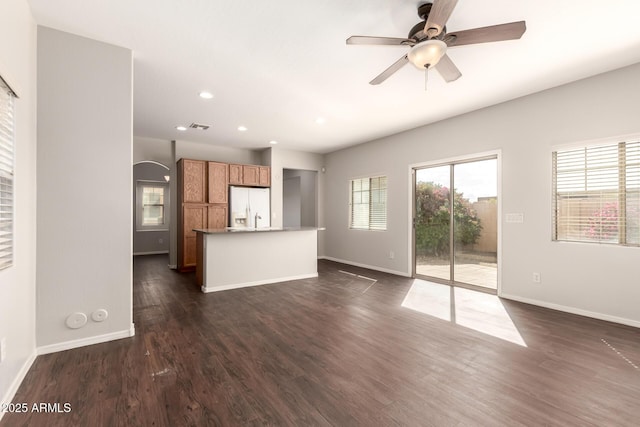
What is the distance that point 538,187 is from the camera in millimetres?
3840

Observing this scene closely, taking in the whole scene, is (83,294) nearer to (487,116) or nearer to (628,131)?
(487,116)

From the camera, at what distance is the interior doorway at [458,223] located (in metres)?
4.49

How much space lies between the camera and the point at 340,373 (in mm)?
2211

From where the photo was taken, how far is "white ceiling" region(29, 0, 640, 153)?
2275mm

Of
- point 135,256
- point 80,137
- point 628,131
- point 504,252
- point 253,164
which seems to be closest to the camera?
point 80,137

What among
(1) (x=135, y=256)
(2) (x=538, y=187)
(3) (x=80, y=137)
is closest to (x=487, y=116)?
(2) (x=538, y=187)

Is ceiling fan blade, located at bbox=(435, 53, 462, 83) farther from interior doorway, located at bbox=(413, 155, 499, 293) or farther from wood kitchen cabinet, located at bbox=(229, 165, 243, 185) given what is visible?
wood kitchen cabinet, located at bbox=(229, 165, 243, 185)

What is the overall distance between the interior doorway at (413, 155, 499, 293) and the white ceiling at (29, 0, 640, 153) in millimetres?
1032

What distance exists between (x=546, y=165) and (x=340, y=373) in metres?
3.67

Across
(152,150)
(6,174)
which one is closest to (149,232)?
(152,150)

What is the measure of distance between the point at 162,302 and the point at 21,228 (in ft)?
7.11

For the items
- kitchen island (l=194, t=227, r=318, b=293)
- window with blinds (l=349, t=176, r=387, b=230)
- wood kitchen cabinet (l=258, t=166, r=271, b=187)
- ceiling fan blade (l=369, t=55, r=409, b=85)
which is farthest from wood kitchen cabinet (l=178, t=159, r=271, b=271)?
ceiling fan blade (l=369, t=55, r=409, b=85)

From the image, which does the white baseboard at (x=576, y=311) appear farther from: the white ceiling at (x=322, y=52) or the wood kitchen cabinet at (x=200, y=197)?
the wood kitchen cabinet at (x=200, y=197)

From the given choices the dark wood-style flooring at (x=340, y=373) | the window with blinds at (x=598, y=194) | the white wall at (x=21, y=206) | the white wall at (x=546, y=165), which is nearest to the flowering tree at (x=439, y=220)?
the white wall at (x=546, y=165)
